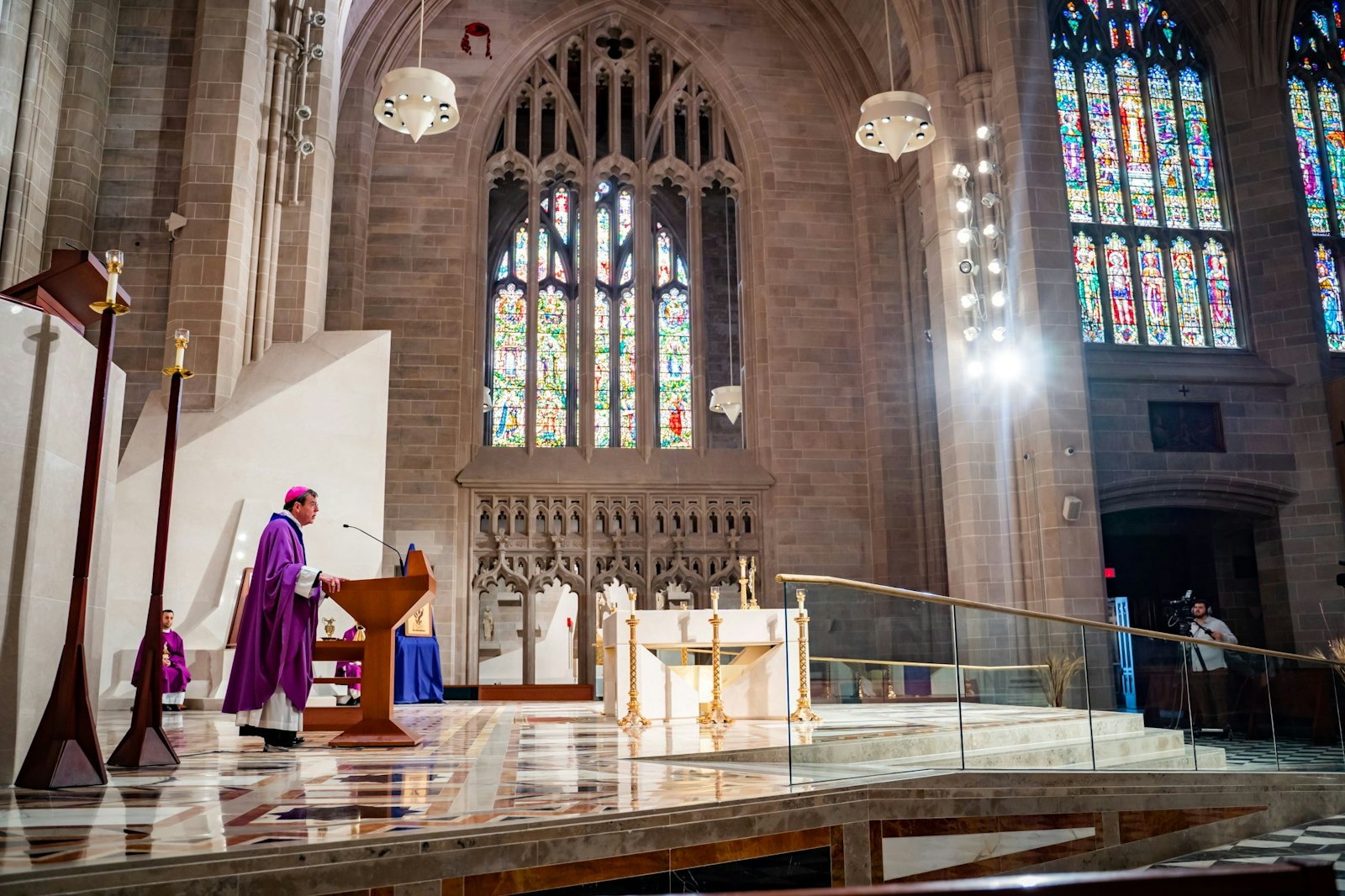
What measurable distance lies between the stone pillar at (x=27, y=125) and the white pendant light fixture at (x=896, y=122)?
8.65m

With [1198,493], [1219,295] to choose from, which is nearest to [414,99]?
[1198,493]

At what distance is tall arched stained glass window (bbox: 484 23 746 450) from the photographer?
1658cm

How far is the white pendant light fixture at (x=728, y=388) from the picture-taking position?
15.9 m

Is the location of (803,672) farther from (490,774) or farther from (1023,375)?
(1023,375)

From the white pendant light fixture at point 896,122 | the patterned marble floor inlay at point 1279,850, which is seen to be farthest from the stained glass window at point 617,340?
the patterned marble floor inlay at point 1279,850

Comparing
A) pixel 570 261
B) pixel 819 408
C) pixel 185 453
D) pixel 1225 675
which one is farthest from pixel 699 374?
pixel 1225 675

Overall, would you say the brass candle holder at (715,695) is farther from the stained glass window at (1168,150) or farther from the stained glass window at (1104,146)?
the stained glass window at (1168,150)

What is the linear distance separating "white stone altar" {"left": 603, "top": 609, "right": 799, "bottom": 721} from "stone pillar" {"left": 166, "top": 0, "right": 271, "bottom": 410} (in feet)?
18.7

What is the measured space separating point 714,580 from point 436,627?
4.14m

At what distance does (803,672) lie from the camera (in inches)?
197

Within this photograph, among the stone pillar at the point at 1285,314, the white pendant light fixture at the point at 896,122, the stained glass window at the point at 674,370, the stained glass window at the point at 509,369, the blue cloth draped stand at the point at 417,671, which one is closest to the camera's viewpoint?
the white pendant light fixture at the point at 896,122

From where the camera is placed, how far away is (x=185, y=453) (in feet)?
35.8

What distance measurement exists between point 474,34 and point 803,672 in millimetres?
14561

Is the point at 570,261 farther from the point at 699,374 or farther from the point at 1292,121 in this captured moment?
the point at 1292,121
